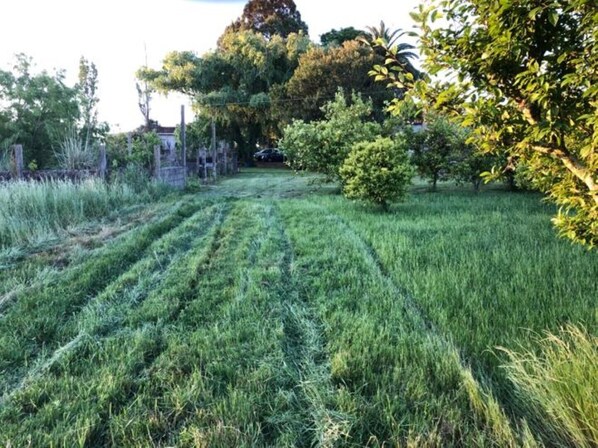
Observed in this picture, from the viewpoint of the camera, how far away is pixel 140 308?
12.5 ft

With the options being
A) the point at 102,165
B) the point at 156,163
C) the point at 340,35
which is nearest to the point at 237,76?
the point at 340,35

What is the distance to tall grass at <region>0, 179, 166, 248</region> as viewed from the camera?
6727 millimetres

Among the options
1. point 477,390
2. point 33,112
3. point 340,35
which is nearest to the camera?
point 477,390

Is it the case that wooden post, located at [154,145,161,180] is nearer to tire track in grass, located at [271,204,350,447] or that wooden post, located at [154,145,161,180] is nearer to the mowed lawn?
the mowed lawn

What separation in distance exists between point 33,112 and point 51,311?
1757 centimetres

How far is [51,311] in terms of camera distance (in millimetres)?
3713

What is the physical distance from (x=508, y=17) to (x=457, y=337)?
2027mm

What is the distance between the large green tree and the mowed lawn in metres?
1.22

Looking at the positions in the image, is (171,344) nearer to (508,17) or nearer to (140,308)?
(140,308)

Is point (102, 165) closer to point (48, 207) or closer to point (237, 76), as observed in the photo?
point (48, 207)

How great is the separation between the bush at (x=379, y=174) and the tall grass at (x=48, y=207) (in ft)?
17.9

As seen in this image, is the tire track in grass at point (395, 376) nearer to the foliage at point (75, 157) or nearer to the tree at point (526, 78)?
the tree at point (526, 78)

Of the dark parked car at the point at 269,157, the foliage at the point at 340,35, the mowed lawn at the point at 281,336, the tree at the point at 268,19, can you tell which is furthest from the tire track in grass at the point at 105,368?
the tree at the point at 268,19

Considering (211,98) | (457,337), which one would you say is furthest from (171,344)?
(211,98)
